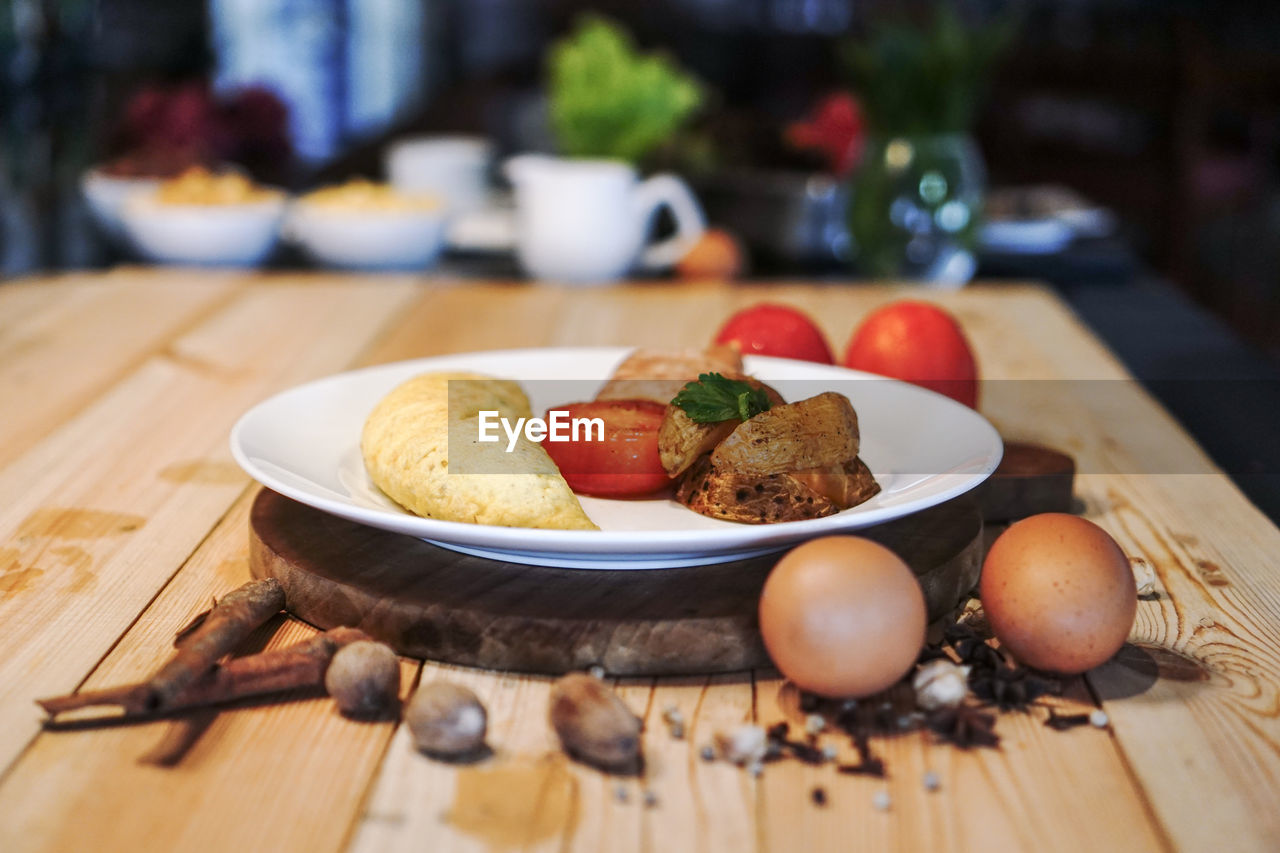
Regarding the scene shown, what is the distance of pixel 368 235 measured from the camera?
206 cm

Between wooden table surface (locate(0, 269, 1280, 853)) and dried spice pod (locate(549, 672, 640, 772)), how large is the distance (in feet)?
0.04

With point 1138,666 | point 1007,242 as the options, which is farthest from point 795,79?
point 1138,666

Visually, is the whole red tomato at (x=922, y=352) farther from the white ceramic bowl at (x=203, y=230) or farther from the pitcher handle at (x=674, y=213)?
the white ceramic bowl at (x=203, y=230)

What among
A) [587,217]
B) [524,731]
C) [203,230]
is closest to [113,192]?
[203,230]

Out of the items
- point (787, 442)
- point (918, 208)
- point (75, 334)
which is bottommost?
point (75, 334)

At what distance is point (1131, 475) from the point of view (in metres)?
1.11

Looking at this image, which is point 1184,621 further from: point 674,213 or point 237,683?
point 674,213

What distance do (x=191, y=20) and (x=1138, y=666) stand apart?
4893 mm

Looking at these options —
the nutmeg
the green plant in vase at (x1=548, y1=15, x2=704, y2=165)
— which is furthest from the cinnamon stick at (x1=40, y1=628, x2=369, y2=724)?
the green plant in vase at (x1=548, y1=15, x2=704, y2=165)

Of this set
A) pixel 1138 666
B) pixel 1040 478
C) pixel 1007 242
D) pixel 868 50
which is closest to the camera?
pixel 1138 666

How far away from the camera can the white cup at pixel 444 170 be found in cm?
266

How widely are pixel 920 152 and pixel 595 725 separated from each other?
166 cm

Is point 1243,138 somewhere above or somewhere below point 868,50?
below

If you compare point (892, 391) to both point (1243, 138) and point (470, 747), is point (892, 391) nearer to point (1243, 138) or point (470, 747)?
point (470, 747)
